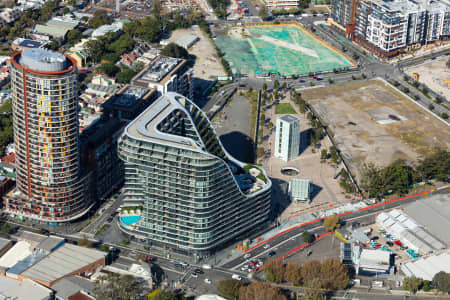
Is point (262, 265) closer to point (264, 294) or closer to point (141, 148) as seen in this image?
point (264, 294)

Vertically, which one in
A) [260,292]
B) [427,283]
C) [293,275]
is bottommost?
[427,283]

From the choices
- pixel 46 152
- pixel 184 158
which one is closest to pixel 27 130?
pixel 46 152

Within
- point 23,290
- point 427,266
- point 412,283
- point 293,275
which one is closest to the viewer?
point 23,290

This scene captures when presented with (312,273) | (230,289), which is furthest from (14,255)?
(312,273)

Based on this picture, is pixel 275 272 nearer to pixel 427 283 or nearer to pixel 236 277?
pixel 236 277

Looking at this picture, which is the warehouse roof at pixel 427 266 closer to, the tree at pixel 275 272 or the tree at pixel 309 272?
the tree at pixel 309 272

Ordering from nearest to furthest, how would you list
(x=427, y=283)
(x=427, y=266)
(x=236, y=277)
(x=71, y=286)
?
(x=71, y=286)
(x=427, y=283)
(x=236, y=277)
(x=427, y=266)

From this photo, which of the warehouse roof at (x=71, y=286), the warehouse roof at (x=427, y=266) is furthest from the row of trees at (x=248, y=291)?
the warehouse roof at (x=427, y=266)
